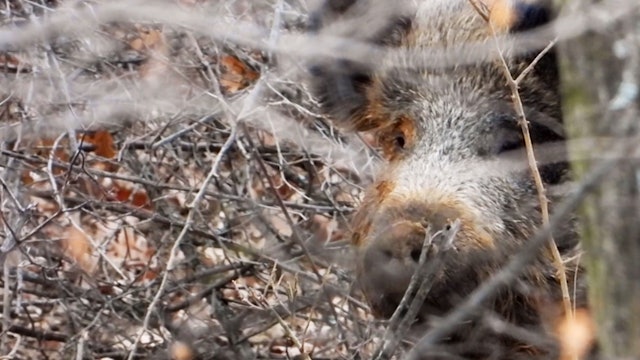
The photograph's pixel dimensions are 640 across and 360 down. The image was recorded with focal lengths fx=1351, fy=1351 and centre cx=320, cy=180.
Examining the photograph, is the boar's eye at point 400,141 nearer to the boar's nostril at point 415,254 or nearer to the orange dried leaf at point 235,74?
the boar's nostril at point 415,254

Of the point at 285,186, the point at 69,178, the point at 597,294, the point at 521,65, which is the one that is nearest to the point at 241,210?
the point at 285,186

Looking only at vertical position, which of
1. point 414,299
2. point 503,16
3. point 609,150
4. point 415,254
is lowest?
point 415,254

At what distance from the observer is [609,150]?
3.22m

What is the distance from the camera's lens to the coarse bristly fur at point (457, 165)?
4543 millimetres

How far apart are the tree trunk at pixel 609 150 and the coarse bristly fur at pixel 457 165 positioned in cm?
84

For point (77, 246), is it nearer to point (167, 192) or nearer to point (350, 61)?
point (167, 192)

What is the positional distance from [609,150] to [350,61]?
8.36 ft

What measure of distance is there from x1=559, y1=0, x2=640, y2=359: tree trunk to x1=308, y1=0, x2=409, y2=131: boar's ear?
5.78ft

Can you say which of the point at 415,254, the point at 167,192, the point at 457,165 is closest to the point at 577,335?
the point at 415,254

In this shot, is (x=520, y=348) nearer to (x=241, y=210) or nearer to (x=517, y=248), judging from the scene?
(x=517, y=248)

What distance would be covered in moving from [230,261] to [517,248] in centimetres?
156

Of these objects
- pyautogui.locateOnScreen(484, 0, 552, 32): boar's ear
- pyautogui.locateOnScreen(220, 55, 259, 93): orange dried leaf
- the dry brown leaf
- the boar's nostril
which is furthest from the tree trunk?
pyautogui.locateOnScreen(220, 55, 259, 93): orange dried leaf

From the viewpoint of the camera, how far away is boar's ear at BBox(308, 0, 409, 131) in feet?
17.9

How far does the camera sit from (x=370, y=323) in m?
5.39
